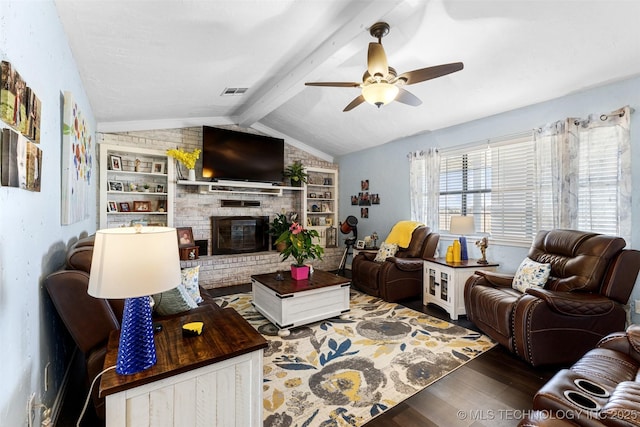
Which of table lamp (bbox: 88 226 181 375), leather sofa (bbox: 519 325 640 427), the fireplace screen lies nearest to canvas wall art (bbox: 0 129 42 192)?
table lamp (bbox: 88 226 181 375)

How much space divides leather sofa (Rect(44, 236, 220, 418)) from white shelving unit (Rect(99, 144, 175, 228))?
2987 mm

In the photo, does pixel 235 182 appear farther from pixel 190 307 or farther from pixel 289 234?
pixel 190 307

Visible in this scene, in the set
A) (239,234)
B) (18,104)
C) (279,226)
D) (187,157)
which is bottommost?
(239,234)

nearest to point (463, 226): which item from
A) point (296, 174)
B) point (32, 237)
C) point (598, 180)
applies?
point (598, 180)

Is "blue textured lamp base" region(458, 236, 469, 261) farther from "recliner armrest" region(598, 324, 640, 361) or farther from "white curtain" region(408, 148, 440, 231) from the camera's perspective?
"recliner armrest" region(598, 324, 640, 361)

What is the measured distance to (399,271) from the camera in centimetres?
392

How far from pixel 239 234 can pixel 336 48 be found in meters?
3.69

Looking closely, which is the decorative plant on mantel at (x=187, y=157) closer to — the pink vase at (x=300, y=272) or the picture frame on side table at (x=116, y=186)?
the picture frame on side table at (x=116, y=186)

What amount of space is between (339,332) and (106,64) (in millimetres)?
3267

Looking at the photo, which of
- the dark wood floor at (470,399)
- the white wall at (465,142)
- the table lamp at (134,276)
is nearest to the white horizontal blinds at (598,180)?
the white wall at (465,142)

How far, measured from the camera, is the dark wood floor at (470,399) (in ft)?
5.65

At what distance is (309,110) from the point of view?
4.45m

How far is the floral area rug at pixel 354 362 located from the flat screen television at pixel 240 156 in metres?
2.47

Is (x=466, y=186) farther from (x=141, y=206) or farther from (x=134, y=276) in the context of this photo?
(x=141, y=206)
